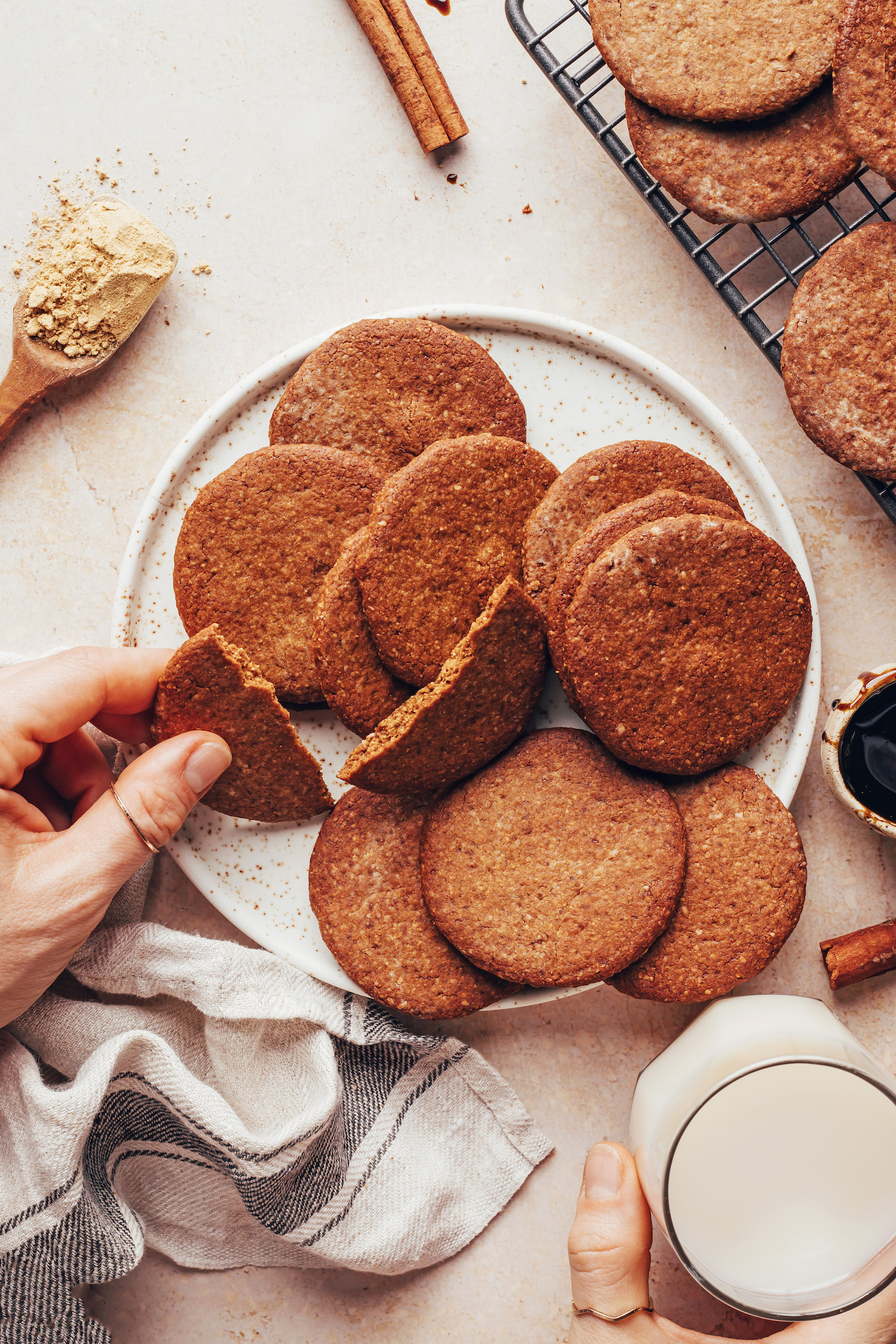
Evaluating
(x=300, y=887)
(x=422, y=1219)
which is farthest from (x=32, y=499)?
(x=422, y=1219)

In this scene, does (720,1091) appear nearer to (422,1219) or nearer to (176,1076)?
(422,1219)

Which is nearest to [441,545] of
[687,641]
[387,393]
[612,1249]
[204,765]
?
[387,393]

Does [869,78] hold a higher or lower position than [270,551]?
higher

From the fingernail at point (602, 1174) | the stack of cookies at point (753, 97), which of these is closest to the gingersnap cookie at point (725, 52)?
the stack of cookies at point (753, 97)

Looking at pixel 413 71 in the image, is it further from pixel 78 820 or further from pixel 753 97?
pixel 78 820

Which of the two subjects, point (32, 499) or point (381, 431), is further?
point (32, 499)

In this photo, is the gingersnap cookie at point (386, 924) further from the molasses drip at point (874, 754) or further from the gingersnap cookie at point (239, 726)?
the molasses drip at point (874, 754)
